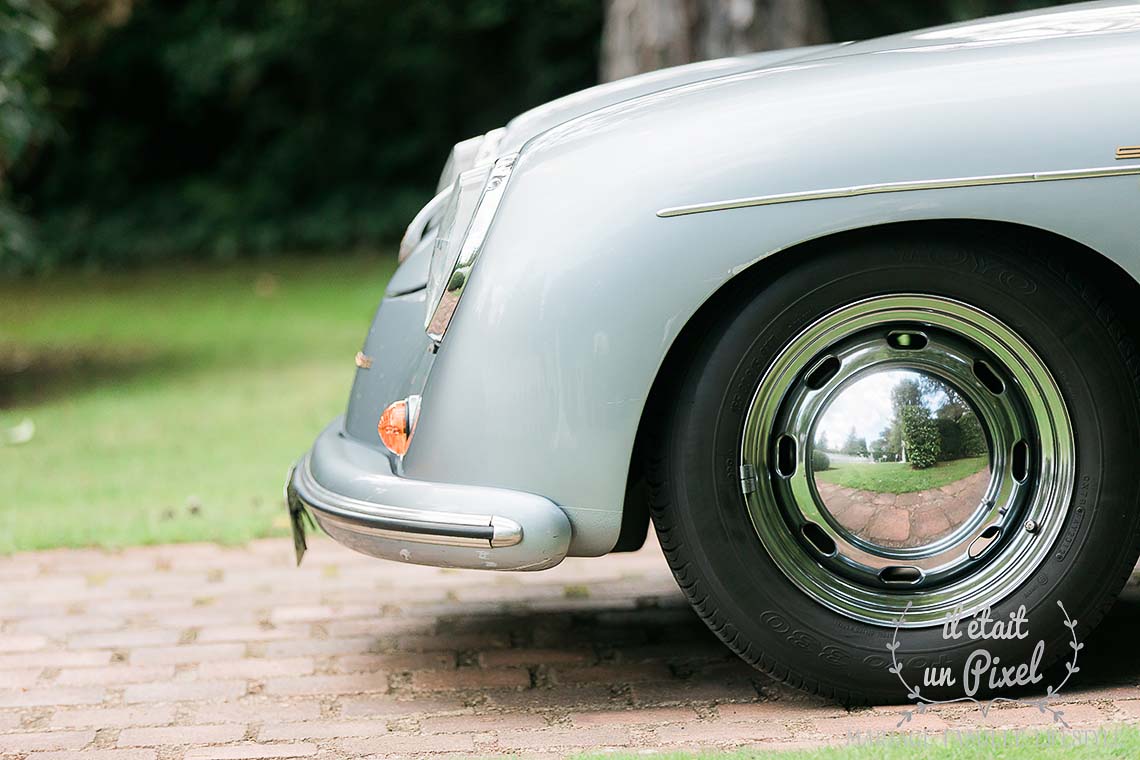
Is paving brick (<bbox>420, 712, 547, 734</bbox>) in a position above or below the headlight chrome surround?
below

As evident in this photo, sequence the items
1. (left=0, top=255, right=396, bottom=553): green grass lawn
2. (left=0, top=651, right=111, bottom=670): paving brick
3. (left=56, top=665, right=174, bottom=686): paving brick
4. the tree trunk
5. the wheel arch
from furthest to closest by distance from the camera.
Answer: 1. the tree trunk
2. (left=0, top=255, right=396, bottom=553): green grass lawn
3. (left=0, top=651, right=111, bottom=670): paving brick
4. (left=56, top=665, right=174, bottom=686): paving brick
5. the wheel arch

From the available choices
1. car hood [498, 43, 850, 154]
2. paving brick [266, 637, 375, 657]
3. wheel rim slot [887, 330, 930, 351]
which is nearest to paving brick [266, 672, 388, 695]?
paving brick [266, 637, 375, 657]

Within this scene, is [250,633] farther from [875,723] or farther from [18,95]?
[18,95]

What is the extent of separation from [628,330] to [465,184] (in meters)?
0.56

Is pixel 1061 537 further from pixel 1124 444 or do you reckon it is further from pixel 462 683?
pixel 462 683

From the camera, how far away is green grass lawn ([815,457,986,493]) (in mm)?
2738

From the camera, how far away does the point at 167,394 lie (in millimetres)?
8047

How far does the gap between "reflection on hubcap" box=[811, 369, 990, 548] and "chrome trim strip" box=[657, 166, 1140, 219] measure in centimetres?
38

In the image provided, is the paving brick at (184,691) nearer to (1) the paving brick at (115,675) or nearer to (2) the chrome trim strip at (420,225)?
(1) the paving brick at (115,675)

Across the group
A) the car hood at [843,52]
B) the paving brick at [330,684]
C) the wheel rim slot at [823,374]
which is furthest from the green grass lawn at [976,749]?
the car hood at [843,52]

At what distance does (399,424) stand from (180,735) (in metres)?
0.80

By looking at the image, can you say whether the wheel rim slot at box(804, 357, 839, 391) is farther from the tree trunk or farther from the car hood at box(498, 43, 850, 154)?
the tree trunk

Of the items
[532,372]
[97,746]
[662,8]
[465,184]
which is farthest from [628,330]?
[662,8]

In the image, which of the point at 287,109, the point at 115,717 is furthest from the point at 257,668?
the point at 287,109
